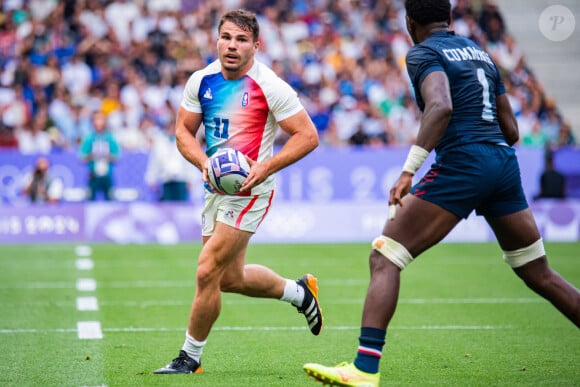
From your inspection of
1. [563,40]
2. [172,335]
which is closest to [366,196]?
[563,40]

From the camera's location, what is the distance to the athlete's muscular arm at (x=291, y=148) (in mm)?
6230

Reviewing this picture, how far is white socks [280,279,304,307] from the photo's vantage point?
7121 millimetres

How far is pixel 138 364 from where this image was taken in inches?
261

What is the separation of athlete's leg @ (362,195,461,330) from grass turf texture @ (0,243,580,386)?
2.49ft

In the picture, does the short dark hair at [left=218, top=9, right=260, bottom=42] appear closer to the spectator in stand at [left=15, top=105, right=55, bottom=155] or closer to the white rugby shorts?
the white rugby shorts

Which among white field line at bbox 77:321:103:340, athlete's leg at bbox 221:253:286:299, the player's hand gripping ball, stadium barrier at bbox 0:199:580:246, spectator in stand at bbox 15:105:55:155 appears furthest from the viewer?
spectator in stand at bbox 15:105:55:155

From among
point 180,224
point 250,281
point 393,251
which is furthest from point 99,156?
point 393,251

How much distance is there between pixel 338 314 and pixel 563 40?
728 inches

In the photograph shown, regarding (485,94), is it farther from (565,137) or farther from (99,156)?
(565,137)

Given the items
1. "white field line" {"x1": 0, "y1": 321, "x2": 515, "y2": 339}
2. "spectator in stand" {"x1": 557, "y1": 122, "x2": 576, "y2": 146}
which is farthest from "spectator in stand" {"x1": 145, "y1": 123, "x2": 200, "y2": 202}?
"white field line" {"x1": 0, "y1": 321, "x2": 515, "y2": 339}

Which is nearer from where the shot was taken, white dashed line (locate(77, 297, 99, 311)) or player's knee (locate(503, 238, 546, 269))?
player's knee (locate(503, 238, 546, 269))

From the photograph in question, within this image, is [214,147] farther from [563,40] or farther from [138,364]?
[563,40]

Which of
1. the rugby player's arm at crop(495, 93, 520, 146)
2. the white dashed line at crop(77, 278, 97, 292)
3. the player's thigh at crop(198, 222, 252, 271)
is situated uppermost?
the rugby player's arm at crop(495, 93, 520, 146)

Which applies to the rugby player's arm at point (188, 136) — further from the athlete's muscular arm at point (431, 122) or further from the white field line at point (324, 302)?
the white field line at point (324, 302)
